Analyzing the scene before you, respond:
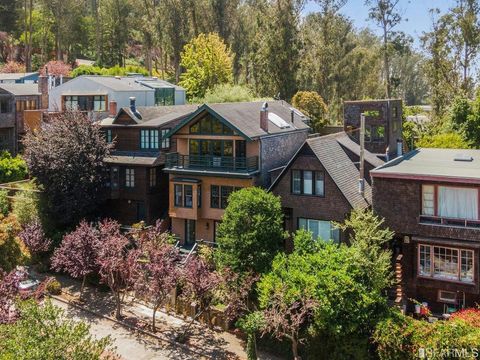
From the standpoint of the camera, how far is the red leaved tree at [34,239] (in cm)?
3650

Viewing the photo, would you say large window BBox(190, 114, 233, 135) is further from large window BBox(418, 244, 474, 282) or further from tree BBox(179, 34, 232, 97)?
tree BBox(179, 34, 232, 97)

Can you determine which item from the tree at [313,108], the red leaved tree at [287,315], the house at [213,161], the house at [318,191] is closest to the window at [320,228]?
the house at [318,191]

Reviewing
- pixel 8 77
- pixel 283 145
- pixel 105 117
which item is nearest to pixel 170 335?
pixel 283 145

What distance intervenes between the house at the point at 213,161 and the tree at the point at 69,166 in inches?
235

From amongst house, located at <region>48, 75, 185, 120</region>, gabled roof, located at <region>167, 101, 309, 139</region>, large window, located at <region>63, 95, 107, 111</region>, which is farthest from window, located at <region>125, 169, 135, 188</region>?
large window, located at <region>63, 95, 107, 111</region>

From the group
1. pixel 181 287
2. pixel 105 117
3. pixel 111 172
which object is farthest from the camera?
Answer: pixel 105 117

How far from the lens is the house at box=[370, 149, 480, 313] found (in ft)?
88.9

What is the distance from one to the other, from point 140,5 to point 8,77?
26708 mm

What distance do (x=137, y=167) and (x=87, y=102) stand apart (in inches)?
507

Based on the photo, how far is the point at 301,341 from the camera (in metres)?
26.2

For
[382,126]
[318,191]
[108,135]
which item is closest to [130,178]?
[108,135]

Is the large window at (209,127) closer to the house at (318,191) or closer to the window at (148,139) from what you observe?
the window at (148,139)

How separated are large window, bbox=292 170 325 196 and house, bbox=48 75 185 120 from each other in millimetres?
22323

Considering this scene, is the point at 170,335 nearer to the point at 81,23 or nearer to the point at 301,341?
the point at 301,341
